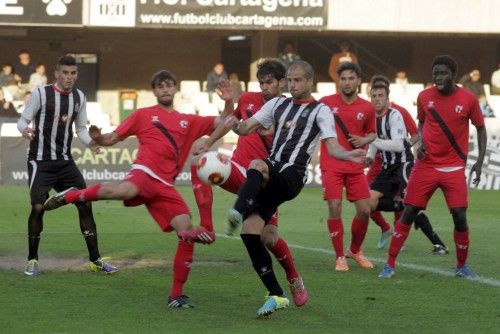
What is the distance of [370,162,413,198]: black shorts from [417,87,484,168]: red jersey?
2609 mm

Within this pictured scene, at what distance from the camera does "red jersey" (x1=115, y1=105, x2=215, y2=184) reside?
1011 cm

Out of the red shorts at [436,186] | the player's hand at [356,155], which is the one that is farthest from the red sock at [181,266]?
the red shorts at [436,186]

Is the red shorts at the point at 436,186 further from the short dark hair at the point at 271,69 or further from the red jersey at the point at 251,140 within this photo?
the short dark hair at the point at 271,69

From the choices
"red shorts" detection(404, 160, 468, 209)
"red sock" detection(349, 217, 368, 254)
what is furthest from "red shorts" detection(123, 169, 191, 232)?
"red sock" detection(349, 217, 368, 254)

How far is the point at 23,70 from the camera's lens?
32.4 meters

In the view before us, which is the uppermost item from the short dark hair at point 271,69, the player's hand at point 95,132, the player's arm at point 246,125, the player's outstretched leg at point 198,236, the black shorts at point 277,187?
the short dark hair at point 271,69

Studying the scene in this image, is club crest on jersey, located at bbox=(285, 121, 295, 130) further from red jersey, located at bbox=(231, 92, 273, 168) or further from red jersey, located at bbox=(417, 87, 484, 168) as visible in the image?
red jersey, located at bbox=(417, 87, 484, 168)

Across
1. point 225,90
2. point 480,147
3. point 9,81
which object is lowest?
point 9,81

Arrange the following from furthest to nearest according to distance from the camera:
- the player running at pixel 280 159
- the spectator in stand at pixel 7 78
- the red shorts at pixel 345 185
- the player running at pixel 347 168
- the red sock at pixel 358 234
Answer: the spectator in stand at pixel 7 78, the red sock at pixel 358 234, the red shorts at pixel 345 185, the player running at pixel 347 168, the player running at pixel 280 159

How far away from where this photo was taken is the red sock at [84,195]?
10156 mm

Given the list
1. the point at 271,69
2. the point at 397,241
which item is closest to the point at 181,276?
the point at 271,69

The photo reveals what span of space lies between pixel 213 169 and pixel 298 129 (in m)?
0.74

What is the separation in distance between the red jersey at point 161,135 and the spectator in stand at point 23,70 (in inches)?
776

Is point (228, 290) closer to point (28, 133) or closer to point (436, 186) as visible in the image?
point (436, 186)
